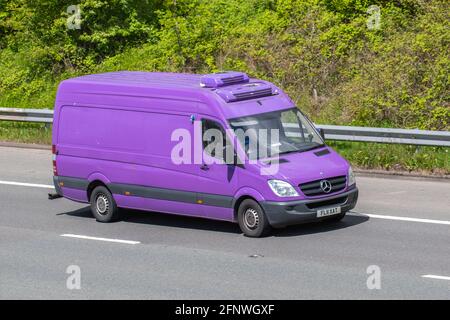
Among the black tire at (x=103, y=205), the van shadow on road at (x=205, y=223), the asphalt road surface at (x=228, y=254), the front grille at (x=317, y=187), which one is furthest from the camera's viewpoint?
the black tire at (x=103, y=205)

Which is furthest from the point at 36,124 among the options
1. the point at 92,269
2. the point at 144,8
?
the point at 92,269

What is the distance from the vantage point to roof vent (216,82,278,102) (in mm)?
16234

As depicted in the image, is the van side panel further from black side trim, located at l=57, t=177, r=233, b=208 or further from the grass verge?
the grass verge

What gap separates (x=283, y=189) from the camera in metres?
15.5

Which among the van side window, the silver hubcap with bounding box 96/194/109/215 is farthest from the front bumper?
the silver hubcap with bounding box 96/194/109/215

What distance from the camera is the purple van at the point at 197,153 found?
51.4 ft

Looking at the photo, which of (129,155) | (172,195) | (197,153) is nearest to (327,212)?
(197,153)

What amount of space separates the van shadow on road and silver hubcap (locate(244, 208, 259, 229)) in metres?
0.38

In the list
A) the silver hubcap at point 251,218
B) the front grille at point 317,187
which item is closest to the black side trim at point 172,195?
the silver hubcap at point 251,218

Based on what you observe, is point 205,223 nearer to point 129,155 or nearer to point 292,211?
point 129,155

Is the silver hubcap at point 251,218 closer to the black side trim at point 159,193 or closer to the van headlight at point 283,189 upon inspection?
the black side trim at point 159,193

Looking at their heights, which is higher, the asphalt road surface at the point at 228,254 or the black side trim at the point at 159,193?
the black side trim at the point at 159,193

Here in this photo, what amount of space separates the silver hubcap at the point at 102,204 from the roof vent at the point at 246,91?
2743 mm

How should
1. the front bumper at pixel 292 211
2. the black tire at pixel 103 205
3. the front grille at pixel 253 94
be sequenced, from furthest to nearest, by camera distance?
the black tire at pixel 103 205
the front grille at pixel 253 94
the front bumper at pixel 292 211
